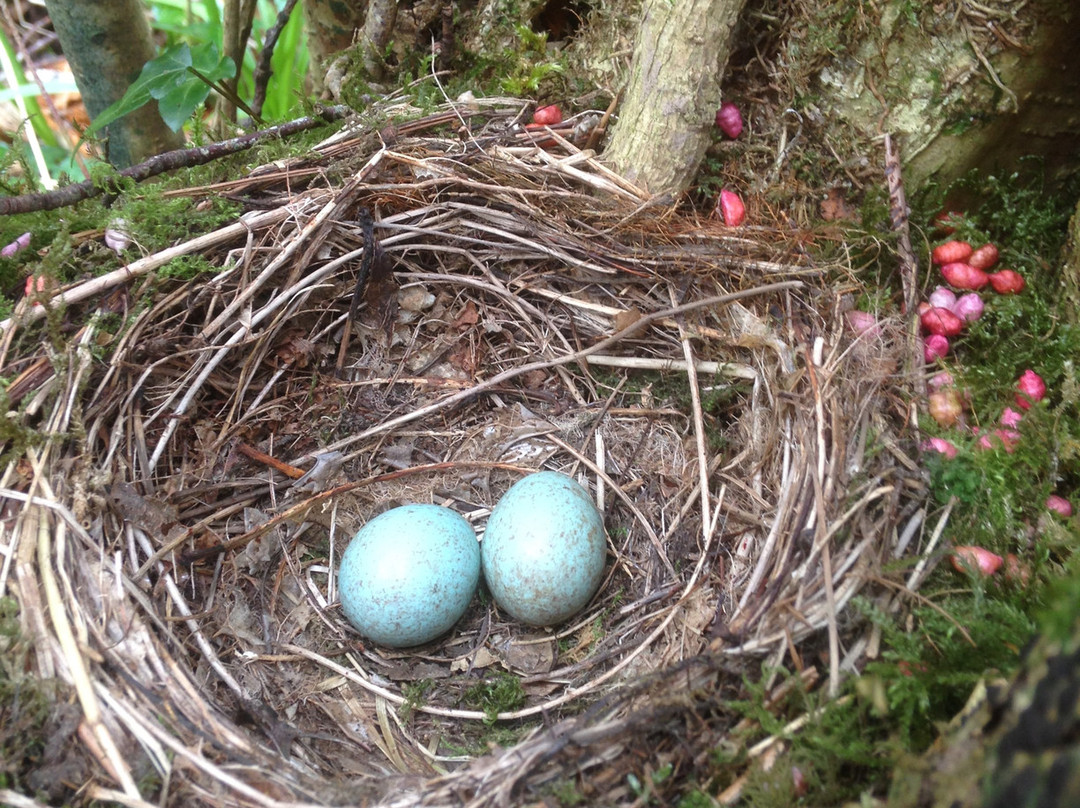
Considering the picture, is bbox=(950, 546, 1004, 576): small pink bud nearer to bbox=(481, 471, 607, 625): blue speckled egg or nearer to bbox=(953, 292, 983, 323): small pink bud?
bbox=(953, 292, 983, 323): small pink bud

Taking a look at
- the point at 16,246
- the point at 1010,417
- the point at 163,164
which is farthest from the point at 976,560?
the point at 16,246

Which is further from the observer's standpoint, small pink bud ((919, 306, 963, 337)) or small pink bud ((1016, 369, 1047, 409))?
small pink bud ((919, 306, 963, 337))

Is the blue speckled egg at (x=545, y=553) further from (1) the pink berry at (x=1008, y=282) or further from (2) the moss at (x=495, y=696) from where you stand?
(1) the pink berry at (x=1008, y=282)

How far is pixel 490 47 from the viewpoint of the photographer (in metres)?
2.38

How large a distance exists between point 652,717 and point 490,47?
6.83ft

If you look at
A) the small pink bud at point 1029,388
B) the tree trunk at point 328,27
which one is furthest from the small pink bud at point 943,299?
the tree trunk at point 328,27

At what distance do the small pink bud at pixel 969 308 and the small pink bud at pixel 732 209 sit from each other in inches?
24.6

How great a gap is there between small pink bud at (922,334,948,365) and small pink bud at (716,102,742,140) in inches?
33.3

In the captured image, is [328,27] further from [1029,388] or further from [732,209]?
[1029,388]

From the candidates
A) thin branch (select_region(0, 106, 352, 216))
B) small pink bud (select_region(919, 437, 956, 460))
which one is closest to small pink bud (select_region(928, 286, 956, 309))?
small pink bud (select_region(919, 437, 956, 460))

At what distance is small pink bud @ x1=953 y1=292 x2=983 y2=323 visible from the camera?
1.89 m

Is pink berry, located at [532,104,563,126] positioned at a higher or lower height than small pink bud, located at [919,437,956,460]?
higher

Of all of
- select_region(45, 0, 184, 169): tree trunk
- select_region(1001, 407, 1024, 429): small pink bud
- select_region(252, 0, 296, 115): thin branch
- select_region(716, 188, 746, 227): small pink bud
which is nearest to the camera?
select_region(1001, 407, 1024, 429): small pink bud

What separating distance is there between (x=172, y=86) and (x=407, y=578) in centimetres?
161
